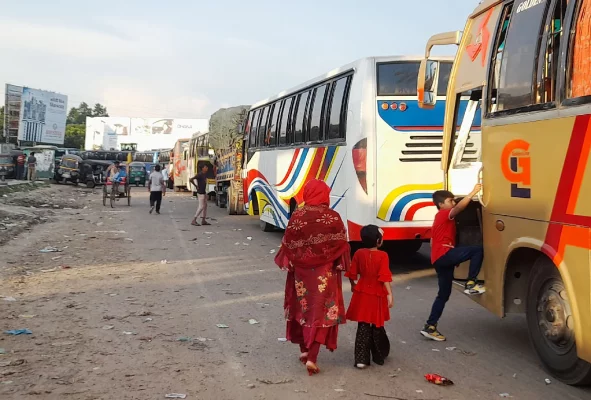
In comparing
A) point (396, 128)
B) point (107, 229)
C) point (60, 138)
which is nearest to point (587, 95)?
point (396, 128)

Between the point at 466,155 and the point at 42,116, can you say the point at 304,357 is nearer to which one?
the point at 466,155

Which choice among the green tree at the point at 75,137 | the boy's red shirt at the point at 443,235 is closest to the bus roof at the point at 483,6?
the boy's red shirt at the point at 443,235

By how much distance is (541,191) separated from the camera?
16.1 ft

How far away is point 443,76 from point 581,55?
536cm

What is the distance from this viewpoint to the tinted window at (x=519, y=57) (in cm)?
519

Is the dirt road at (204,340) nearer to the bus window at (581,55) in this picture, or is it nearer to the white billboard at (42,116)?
the bus window at (581,55)

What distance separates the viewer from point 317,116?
1183cm

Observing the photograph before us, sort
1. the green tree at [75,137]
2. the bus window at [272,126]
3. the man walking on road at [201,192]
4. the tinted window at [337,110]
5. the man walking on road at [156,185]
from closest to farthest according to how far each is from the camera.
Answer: the tinted window at [337,110], the bus window at [272,126], the man walking on road at [201,192], the man walking on road at [156,185], the green tree at [75,137]

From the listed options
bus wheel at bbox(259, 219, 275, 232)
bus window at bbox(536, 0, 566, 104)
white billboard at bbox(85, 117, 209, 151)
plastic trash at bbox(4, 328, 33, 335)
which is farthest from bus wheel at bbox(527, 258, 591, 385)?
white billboard at bbox(85, 117, 209, 151)

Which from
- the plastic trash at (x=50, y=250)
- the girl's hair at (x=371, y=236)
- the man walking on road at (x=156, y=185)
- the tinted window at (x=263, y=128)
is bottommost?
the plastic trash at (x=50, y=250)

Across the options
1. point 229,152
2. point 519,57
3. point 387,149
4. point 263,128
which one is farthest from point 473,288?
point 229,152

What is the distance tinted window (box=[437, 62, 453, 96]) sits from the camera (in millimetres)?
9766

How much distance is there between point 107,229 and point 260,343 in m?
11.5

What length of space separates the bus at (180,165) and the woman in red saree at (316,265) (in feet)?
107
